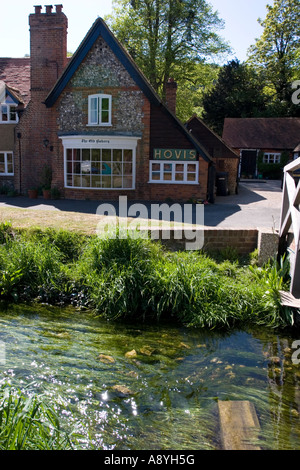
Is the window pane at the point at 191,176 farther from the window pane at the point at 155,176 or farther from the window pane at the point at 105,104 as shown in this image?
the window pane at the point at 105,104

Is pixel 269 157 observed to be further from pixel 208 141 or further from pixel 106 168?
pixel 106 168

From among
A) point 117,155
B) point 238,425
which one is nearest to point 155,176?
point 117,155

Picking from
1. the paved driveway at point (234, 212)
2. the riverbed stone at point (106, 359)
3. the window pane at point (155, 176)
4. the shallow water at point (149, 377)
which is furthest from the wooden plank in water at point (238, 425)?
the window pane at point (155, 176)

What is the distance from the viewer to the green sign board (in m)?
18.3

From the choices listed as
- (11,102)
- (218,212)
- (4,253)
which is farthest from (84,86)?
(4,253)

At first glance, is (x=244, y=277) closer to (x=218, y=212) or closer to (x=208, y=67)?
(x=218, y=212)

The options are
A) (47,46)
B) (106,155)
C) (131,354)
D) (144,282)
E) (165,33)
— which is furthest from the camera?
(165,33)

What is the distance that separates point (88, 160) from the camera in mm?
18578

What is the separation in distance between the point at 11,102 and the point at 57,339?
60.7 ft

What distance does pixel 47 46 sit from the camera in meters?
20.4

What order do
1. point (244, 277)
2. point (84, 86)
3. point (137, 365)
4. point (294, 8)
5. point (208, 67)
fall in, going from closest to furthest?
point (137, 365) → point (244, 277) → point (84, 86) → point (208, 67) → point (294, 8)

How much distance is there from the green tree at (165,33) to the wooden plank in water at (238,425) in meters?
31.6

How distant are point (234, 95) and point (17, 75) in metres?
23.7

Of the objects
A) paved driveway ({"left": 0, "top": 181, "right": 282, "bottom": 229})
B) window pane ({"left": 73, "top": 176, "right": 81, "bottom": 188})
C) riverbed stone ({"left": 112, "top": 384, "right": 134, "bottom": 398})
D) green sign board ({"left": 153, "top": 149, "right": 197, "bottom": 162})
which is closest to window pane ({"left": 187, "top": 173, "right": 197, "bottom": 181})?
green sign board ({"left": 153, "top": 149, "right": 197, "bottom": 162})
